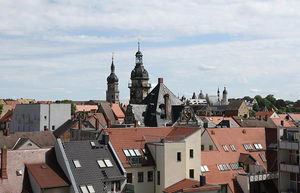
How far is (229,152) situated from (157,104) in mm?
23778

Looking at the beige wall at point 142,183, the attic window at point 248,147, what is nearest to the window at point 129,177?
the beige wall at point 142,183

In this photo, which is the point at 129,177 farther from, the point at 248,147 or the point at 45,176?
the point at 248,147

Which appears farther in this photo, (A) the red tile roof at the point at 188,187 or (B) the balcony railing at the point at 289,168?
(B) the balcony railing at the point at 289,168

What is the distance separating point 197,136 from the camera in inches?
1855

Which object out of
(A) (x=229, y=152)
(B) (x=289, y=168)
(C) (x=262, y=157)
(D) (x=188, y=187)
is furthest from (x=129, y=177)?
(C) (x=262, y=157)

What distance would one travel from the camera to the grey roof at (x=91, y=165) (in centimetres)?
3909

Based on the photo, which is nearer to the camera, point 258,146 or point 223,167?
point 223,167

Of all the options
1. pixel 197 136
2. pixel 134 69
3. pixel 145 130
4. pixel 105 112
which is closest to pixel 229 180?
pixel 197 136

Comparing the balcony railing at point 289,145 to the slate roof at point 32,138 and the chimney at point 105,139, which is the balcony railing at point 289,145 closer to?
the chimney at point 105,139

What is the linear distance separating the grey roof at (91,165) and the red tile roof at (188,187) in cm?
517

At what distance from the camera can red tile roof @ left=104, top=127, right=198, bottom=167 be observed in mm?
44603

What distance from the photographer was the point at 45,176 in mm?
38031

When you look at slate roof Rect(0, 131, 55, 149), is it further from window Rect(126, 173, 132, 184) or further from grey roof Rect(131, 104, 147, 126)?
window Rect(126, 173, 132, 184)

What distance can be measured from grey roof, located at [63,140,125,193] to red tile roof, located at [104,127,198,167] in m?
1.25
